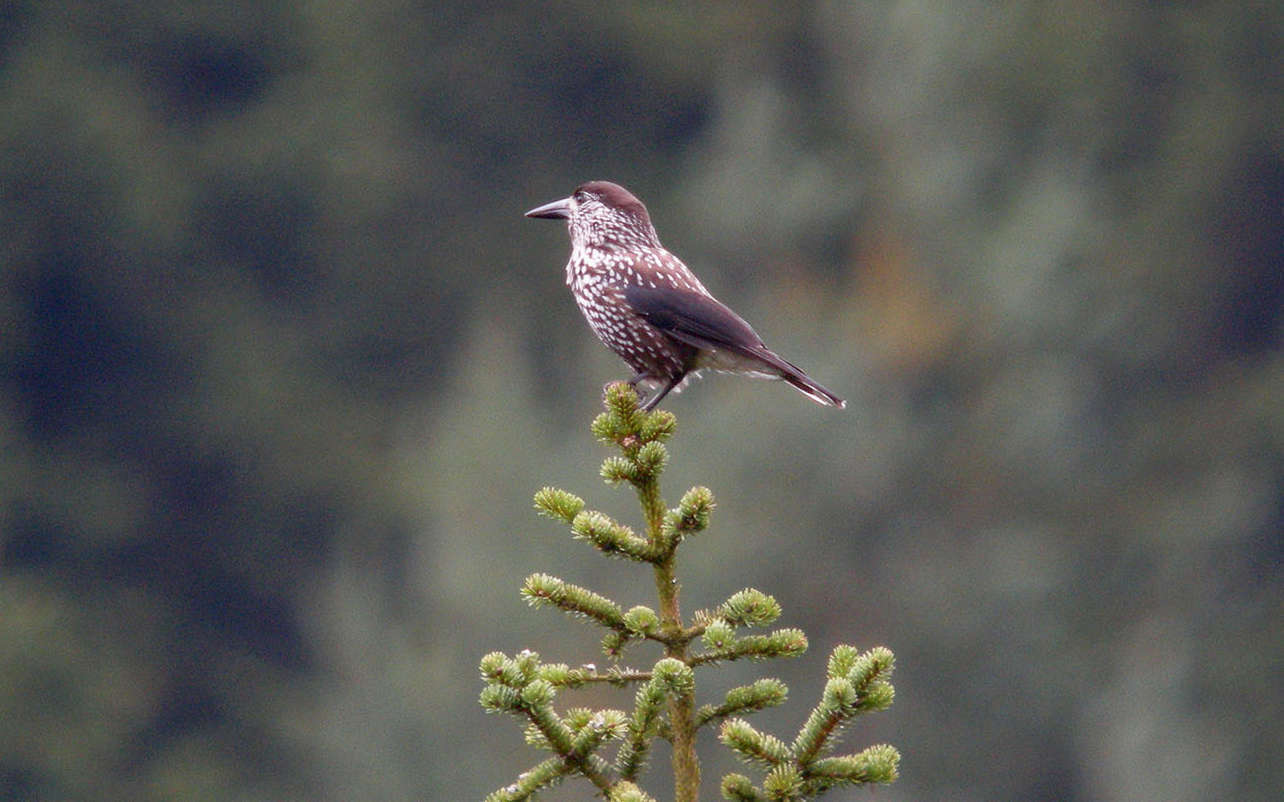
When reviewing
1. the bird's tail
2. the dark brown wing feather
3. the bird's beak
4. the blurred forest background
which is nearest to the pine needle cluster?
the bird's tail

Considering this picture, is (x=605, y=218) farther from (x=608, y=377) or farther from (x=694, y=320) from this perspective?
(x=608, y=377)

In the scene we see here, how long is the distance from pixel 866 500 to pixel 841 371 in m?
1.63

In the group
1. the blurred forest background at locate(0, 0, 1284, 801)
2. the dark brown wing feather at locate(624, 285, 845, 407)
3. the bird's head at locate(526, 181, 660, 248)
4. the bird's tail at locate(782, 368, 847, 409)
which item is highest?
the blurred forest background at locate(0, 0, 1284, 801)

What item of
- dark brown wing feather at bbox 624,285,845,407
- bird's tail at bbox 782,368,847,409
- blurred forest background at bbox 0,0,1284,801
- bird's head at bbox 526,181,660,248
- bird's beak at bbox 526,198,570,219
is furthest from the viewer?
blurred forest background at bbox 0,0,1284,801

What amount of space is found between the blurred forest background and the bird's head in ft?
28.7

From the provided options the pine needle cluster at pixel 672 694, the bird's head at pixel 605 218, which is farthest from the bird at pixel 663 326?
the pine needle cluster at pixel 672 694

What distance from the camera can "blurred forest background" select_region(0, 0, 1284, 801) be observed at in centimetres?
2123

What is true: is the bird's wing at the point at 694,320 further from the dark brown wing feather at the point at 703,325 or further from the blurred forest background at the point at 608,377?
the blurred forest background at the point at 608,377

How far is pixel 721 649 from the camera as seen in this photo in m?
4.45

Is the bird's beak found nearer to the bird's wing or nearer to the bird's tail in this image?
the bird's wing

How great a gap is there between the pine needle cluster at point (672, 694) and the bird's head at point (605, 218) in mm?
2943

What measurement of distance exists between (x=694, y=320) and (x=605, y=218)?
0.87 metres

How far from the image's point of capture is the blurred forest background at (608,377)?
836 inches

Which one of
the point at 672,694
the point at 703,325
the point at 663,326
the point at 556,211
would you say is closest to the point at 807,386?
the point at 703,325
